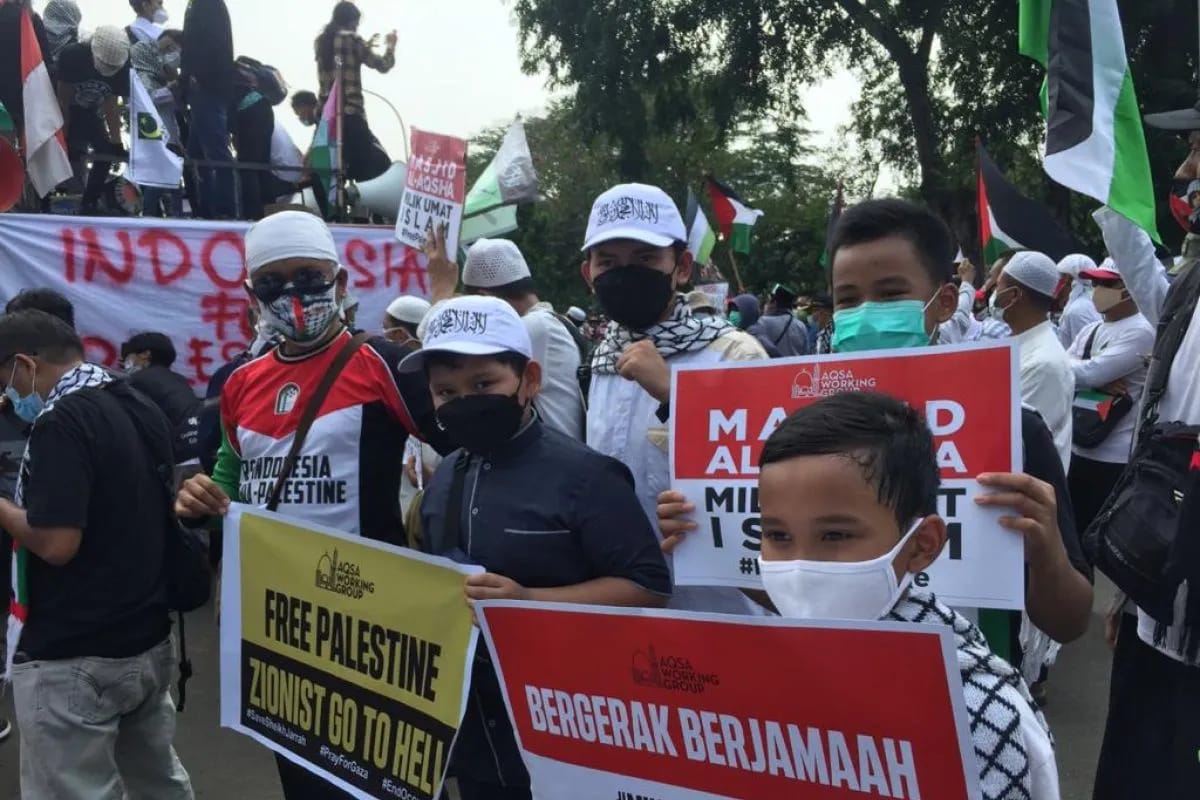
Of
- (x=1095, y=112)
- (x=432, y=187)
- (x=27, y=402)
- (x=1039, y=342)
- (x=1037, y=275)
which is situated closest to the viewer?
(x=1095, y=112)

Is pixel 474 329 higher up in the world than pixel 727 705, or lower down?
higher up

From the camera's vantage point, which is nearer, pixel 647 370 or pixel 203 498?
pixel 647 370

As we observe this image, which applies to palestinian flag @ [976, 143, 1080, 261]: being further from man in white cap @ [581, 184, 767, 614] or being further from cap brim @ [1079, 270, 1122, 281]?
man in white cap @ [581, 184, 767, 614]

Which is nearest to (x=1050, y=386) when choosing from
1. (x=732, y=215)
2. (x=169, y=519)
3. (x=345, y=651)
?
(x=345, y=651)

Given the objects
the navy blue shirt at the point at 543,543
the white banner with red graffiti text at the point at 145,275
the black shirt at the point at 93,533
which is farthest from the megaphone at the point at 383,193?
the navy blue shirt at the point at 543,543

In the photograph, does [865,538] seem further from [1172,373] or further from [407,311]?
[407,311]

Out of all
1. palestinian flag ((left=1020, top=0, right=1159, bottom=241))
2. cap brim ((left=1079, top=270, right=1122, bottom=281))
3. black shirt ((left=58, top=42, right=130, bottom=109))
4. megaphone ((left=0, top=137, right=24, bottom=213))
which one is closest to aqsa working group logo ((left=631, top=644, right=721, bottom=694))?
palestinian flag ((left=1020, top=0, right=1159, bottom=241))

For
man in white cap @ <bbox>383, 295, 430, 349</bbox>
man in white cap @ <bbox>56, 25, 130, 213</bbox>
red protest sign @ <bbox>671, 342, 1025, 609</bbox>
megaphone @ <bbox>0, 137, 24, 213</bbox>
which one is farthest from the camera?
man in white cap @ <bbox>56, 25, 130, 213</bbox>

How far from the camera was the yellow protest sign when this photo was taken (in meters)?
2.47

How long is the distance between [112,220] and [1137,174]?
6162 mm

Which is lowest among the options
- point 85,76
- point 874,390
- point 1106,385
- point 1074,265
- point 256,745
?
point 256,745

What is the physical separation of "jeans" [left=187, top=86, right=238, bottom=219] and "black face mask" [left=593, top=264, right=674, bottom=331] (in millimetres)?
6003

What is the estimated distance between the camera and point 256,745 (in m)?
5.31

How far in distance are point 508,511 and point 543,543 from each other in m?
0.11
